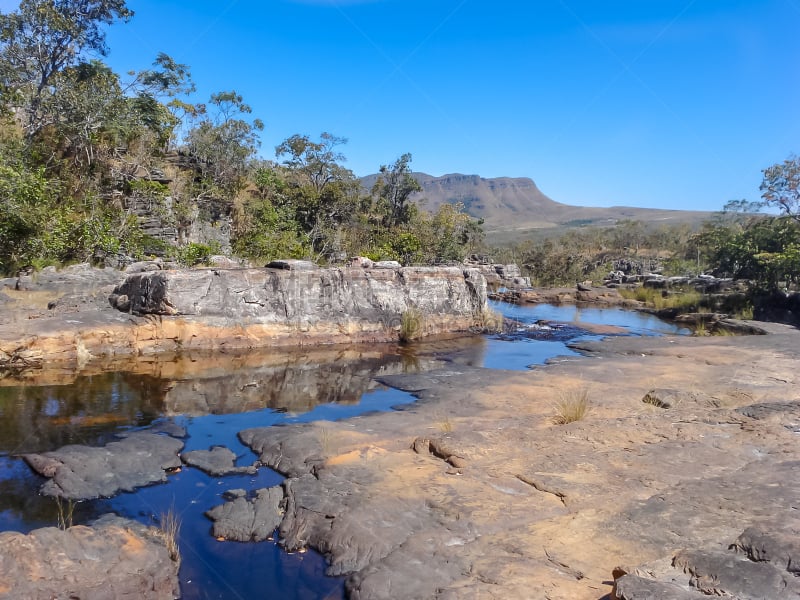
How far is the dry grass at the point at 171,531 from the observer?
4473 mm

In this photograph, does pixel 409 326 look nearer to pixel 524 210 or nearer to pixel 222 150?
pixel 222 150

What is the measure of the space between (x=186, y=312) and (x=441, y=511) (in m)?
10.3

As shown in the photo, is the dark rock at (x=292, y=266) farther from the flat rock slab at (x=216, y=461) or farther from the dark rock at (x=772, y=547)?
the dark rock at (x=772, y=547)

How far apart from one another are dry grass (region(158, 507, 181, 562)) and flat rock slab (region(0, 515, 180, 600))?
2.8 inches

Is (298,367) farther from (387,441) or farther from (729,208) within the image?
(729,208)

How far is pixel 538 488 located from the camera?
18.0 ft

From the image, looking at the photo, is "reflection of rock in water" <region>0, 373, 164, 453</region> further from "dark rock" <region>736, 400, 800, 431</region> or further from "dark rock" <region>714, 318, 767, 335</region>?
"dark rock" <region>714, 318, 767, 335</region>

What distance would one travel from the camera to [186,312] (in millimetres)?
13602

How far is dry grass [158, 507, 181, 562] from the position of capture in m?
4.47

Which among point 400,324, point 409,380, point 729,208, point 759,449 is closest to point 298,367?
point 409,380

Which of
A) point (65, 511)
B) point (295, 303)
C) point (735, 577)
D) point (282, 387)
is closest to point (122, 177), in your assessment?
point (295, 303)

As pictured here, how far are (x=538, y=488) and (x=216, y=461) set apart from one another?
3.63 m

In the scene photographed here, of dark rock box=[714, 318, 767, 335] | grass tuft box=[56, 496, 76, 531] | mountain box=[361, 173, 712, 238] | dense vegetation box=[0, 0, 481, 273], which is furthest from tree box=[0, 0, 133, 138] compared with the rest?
mountain box=[361, 173, 712, 238]

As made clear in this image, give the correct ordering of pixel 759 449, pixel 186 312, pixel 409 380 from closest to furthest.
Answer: pixel 759 449
pixel 409 380
pixel 186 312
